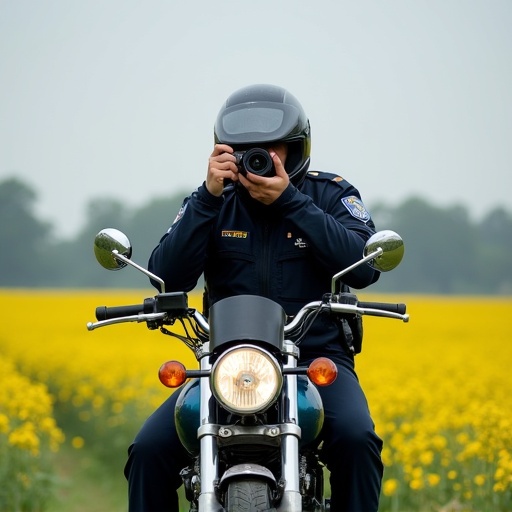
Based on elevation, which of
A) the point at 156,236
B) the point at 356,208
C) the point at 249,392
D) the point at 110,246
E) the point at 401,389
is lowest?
the point at 249,392

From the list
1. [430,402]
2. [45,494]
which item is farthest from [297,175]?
[430,402]

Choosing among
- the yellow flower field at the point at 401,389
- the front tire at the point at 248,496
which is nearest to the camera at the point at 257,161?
the front tire at the point at 248,496

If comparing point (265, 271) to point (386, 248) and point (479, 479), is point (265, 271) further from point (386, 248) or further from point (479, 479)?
point (479, 479)

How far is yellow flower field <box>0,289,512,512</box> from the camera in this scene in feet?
22.4

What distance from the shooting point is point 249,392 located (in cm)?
302

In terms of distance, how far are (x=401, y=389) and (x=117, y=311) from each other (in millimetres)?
6060

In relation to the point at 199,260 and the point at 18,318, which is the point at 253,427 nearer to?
the point at 199,260

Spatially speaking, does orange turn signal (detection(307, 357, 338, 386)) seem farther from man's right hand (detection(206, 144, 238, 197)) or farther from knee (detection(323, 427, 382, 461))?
man's right hand (detection(206, 144, 238, 197))

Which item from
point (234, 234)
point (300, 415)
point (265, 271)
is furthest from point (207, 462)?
point (234, 234)

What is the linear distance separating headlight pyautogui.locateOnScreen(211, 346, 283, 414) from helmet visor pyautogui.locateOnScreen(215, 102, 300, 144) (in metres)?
1.16

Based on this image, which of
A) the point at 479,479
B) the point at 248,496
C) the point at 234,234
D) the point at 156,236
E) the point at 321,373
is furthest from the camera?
the point at 156,236

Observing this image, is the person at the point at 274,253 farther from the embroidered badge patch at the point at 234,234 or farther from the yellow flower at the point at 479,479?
the yellow flower at the point at 479,479

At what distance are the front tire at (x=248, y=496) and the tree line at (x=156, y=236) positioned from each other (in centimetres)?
5057

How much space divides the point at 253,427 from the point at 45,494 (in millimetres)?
5060
